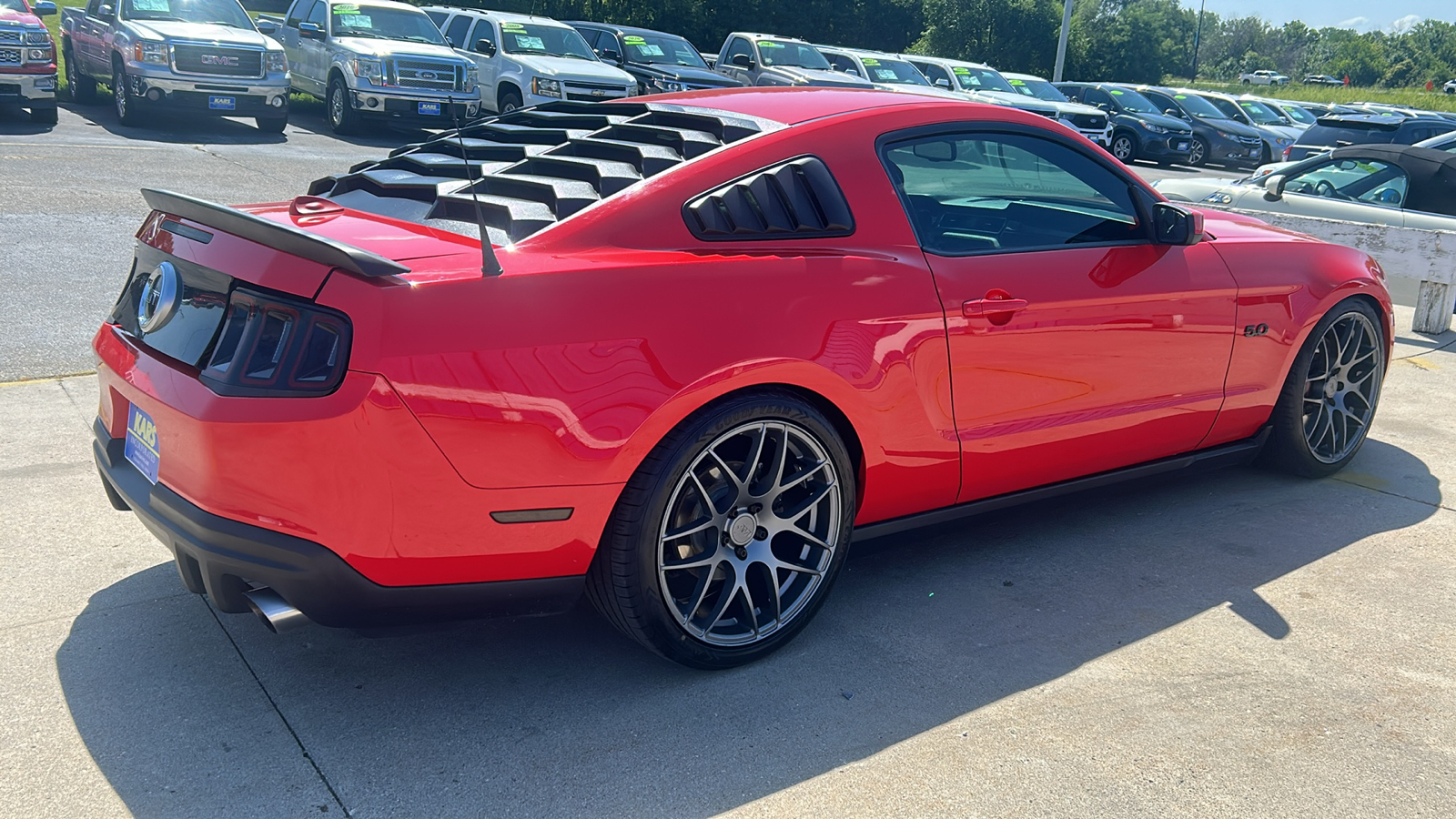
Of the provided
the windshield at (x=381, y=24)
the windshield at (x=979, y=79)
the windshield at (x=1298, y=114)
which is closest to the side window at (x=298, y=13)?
the windshield at (x=381, y=24)

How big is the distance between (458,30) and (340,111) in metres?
3.44

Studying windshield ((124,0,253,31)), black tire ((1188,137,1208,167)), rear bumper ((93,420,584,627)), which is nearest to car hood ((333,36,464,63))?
windshield ((124,0,253,31))

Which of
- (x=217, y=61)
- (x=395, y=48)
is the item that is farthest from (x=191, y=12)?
(x=395, y=48)

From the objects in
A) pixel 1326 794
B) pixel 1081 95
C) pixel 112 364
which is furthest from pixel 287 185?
pixel 1081 95

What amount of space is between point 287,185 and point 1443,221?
395 inches

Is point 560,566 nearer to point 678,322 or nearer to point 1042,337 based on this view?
point 678,322

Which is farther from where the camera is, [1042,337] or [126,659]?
[1042,337]

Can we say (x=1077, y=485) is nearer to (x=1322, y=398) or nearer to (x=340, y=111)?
(x=1322, y=398)

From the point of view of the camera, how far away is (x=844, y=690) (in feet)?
11.0

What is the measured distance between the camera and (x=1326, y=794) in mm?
2977

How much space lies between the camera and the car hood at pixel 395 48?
54.3 ft

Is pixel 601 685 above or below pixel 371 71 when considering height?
below

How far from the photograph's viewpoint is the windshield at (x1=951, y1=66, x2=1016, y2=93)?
24298mm

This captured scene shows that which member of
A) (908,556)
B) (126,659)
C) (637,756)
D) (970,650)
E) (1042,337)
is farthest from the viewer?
(908,556)
